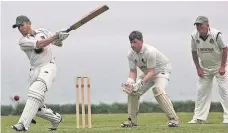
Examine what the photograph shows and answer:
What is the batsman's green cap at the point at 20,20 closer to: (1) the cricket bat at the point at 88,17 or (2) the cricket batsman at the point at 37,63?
(2) the cricket batsman at the point at 37,63

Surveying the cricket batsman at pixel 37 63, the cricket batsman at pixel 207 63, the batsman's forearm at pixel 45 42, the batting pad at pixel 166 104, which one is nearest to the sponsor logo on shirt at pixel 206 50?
the cricket batsman at pixel 207 63

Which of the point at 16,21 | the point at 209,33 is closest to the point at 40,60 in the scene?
the point at 16,21

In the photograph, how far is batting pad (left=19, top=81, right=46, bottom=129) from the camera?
9.89m

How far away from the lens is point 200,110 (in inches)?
504

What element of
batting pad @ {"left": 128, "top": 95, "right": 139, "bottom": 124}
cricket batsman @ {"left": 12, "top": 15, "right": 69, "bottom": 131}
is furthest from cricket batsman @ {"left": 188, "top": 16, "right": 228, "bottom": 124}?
→ cricket batsman @ {"left": 12, "top": 15, "right": 69, "bottom": 131}

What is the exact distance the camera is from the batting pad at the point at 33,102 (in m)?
9.89

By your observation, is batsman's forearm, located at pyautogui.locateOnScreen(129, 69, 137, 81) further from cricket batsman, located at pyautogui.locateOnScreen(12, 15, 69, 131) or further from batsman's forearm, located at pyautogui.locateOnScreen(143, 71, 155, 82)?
cricket batsman, located at pyautogui.locateOnScreen(12, 15, 69, 131)

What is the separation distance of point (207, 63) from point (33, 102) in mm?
4012

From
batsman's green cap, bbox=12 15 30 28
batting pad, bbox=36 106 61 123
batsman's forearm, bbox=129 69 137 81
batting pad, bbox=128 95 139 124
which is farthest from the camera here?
batting pad, bbox=128 95 139 124

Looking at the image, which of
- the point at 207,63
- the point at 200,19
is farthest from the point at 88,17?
the point at 207,63

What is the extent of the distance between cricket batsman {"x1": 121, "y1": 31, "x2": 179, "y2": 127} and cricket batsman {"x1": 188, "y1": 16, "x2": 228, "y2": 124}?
1.21 metres

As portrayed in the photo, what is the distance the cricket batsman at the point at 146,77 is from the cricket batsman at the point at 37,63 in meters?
1.30

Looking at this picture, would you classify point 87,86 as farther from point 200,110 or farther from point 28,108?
point 200,110

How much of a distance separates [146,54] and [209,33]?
6.25ft
